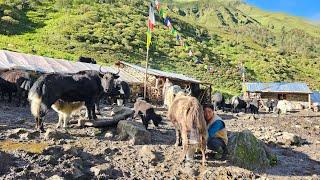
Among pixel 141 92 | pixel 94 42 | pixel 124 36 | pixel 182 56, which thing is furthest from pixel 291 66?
pixel 141 92

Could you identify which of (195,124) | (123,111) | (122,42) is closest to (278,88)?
(122,42)

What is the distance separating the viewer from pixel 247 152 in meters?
9.57

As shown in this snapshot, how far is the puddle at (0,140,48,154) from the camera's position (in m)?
8.33

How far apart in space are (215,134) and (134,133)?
1.98 m

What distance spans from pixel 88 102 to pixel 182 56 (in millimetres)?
48617

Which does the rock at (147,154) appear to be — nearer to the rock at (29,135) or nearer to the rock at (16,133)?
the rock at (29,135)

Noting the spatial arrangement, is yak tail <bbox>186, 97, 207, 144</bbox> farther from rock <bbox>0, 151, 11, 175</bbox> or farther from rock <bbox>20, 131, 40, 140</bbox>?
rock <bbox>20, 131, 40, 140</bbox>

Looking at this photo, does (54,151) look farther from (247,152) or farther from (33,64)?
(33,64)

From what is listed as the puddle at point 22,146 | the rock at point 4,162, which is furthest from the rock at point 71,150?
the rock at point 4,162

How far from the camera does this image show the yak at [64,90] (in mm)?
10242

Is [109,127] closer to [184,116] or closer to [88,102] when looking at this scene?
[88,102]

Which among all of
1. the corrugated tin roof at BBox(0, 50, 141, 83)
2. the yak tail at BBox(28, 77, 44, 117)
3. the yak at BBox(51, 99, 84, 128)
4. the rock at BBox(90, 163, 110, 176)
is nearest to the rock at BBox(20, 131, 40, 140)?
the yak tail at BBox(28, 77, 44, 117)

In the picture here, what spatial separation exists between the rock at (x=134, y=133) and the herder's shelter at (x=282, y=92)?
37.8 metres

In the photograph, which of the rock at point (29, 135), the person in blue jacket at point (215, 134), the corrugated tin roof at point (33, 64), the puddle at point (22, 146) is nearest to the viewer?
the puddle at point (22, 146)
